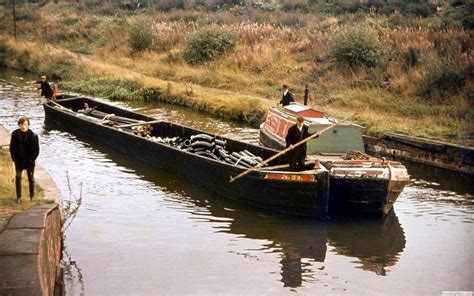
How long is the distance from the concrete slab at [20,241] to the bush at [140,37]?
2890 centimetres

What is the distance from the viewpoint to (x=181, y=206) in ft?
49.1

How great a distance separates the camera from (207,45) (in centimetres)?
3241

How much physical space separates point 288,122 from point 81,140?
7793 millimetres

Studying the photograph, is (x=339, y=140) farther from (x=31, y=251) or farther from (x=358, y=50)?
(x=358, y=50)

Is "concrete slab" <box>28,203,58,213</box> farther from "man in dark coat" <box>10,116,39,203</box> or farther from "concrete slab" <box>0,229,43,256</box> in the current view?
"concrete slab" <box>0,229,43,256</box>

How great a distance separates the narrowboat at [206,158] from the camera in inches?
533

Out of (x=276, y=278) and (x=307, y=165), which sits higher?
(x=307, y=165)

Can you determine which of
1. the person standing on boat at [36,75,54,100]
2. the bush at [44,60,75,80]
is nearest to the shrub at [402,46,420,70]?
the person standing on boat at [36,75,54,100]

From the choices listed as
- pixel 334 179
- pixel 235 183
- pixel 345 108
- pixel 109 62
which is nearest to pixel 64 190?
pixel 235 183

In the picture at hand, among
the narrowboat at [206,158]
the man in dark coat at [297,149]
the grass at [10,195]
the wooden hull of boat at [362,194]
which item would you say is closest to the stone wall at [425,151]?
the wooden hull of boat at [362,194]

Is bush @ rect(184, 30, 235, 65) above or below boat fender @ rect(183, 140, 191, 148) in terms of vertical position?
above

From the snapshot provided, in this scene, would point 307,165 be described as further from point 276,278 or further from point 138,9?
point 138,9

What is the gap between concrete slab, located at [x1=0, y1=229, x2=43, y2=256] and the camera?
27.1ft

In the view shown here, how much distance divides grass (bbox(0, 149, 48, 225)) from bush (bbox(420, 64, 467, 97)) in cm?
1462
